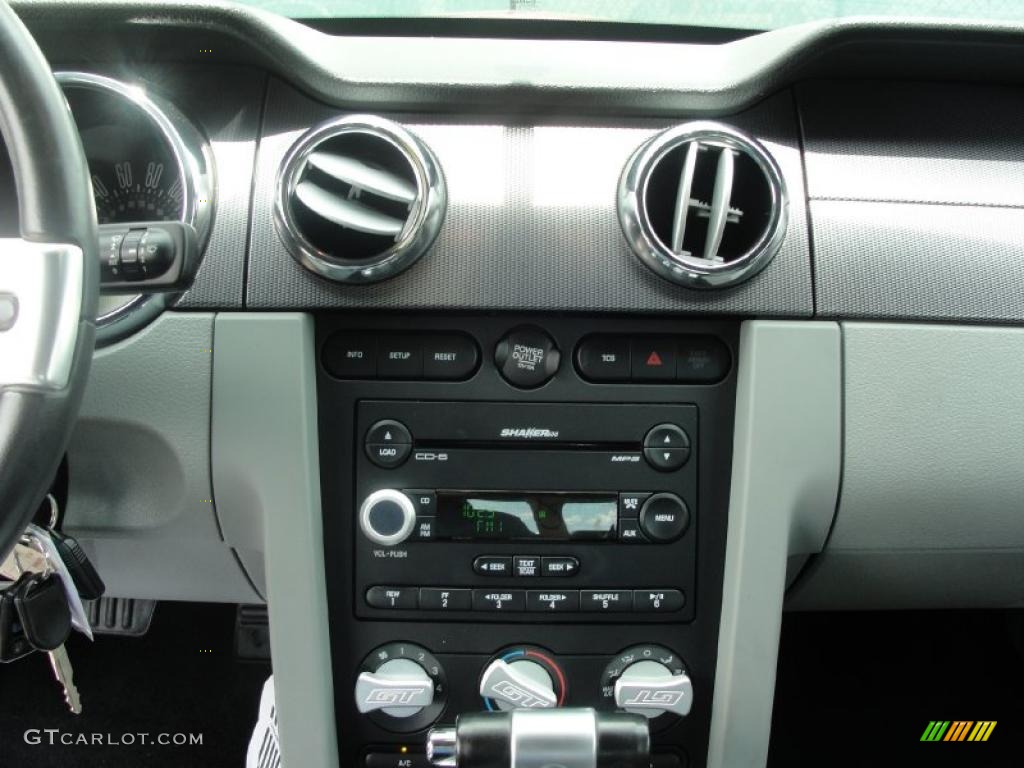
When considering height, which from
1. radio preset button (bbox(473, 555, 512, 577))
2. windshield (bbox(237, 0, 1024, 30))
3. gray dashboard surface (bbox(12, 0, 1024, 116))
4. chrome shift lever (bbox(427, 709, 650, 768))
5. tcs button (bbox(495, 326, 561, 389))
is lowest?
chrome shift lever (bbox(427, 709, 650, 768))

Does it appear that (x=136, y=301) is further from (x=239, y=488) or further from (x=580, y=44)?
(x=580, y=44)

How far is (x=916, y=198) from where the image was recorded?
115cm

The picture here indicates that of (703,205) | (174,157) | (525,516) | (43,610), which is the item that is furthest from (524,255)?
(43,610)

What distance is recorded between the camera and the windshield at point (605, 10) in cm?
134

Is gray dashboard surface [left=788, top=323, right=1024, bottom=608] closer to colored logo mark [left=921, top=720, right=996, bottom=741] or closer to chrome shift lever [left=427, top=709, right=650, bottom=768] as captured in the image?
chrome shift lever [left=427, top=709, right=650, bottom=768]

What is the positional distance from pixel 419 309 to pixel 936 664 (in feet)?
4.47

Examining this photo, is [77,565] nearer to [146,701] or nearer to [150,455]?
[150,455]

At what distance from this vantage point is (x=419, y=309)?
1.09 metres

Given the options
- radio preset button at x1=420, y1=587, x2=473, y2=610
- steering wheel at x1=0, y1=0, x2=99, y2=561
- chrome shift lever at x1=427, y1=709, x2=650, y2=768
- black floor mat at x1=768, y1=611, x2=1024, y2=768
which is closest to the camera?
steering wheel at x1=0, y1=0, x2=99, y2=561

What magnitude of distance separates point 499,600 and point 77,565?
0.49 meters

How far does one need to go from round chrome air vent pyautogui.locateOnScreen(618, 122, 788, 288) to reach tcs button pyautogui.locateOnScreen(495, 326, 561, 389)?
0.16m

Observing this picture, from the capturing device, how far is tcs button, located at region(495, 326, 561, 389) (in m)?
1.13

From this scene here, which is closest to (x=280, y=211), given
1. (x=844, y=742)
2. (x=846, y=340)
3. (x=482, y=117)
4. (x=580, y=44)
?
(x=482, y=117)

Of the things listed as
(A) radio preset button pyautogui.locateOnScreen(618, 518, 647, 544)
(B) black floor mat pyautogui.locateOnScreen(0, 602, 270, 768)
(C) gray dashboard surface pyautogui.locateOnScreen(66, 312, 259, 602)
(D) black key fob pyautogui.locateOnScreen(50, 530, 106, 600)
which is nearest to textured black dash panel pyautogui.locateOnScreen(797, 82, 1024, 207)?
(A) radio preset button pyautogui.locateOnScreen(618, 518, 647, 544)
